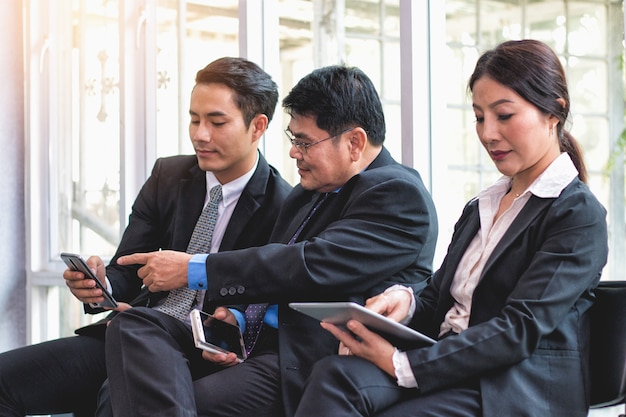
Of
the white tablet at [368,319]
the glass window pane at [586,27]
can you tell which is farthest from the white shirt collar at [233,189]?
the glass window pane at [586,27]

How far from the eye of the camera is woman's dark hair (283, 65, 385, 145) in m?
2.45

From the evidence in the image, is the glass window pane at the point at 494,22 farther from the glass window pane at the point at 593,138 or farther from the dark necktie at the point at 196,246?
the dark necktie at the point at 196,246

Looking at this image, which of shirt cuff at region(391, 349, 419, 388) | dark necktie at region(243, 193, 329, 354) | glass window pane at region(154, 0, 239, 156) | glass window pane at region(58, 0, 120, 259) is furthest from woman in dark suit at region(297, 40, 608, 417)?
glass window pane at region(58, 0, 120, 259)

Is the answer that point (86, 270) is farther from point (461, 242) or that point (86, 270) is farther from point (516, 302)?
point (516, 302)

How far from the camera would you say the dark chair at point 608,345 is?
187 centimetres

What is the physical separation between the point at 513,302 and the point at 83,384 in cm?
155

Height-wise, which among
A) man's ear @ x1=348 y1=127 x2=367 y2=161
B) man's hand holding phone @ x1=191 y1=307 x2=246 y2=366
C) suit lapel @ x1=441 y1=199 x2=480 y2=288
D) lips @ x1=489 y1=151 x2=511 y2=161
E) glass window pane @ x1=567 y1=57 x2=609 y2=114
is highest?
glass window pane @ x1=567 y1=57 x2=609 y2=114

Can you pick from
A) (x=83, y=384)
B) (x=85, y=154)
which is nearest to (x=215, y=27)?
(x=85, y=154)

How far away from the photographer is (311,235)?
97.5 inches

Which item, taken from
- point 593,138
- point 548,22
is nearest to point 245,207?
point 548,22

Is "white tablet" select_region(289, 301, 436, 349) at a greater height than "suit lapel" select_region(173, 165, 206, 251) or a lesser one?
lesser

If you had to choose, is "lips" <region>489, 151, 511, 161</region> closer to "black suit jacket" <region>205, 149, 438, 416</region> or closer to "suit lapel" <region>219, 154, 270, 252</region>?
"black suit jacket" <region>205, 149, 438, 416</region>

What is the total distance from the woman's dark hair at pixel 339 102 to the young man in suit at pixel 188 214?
45 centimetres

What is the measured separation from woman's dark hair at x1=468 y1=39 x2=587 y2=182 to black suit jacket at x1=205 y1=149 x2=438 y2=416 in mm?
440
